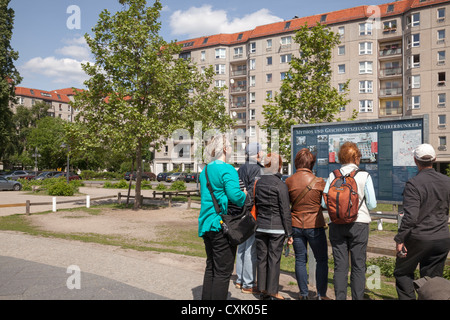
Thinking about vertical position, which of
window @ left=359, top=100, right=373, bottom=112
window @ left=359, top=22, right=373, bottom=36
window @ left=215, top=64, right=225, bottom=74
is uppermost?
window @ left=359, top=22, right=373, bottom=36

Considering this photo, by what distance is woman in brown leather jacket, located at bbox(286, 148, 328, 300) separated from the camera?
475cm

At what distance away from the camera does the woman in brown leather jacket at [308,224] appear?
475cm

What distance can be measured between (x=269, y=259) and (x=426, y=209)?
2.01 metres

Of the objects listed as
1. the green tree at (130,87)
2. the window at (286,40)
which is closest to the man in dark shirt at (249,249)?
the green tree at (130,87)

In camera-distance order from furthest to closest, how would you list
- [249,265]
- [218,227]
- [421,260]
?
[249,265] → [421,260] → [218,227]

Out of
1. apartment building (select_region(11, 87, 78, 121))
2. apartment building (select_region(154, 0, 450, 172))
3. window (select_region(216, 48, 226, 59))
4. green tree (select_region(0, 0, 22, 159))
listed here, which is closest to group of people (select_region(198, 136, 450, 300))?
apartment building (select_region(154, 0, 450, 172))

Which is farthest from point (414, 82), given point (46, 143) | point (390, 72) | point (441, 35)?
point (46, 143)

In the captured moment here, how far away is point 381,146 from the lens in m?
6.65

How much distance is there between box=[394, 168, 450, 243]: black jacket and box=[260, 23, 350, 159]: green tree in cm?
1455

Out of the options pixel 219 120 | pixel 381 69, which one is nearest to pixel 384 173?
pixel 219 120

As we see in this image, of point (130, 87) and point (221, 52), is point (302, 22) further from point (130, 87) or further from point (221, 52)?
point (130, 87)

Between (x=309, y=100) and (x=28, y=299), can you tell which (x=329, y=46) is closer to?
(x=309, y=100)

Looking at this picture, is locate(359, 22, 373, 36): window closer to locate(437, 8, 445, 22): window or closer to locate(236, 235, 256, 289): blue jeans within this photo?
locate(437, 8, 445, 22): window

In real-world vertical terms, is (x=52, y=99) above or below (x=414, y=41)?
above
